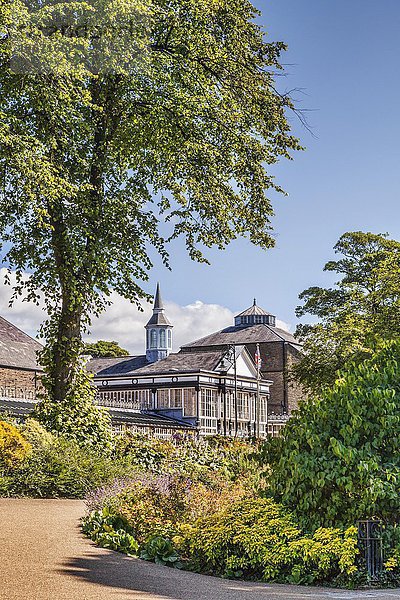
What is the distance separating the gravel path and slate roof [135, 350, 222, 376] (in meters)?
43.8

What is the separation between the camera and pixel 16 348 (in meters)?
45.2

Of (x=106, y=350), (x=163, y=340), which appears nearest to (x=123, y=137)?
(x=163, y=340)

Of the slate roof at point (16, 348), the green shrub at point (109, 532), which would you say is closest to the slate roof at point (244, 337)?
the slate roof at point (16, 348)

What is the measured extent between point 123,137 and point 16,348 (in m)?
26.2

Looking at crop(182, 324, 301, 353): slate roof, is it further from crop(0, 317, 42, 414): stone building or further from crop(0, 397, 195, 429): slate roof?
crop(0, 397, 195, 429): slate roof

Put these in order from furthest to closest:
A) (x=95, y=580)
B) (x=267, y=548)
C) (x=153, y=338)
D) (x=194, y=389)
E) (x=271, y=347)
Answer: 1. (x=271, y=347)
2. (x=153, y=338)
3. (x=194, y=389)
4. (x=267, y=548)
5. (x=95, y=580)

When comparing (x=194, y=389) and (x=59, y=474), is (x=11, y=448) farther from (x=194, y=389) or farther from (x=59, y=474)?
(x=194, y=389)

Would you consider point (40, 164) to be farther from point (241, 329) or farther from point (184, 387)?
point (241, 329)

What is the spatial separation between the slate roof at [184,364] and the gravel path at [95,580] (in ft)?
144

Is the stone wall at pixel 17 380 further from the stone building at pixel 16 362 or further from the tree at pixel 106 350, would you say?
the tree at pixel 106 350

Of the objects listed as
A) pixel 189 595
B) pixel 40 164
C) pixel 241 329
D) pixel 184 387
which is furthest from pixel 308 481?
pixel 241 329

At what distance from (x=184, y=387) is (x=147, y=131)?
33.3m

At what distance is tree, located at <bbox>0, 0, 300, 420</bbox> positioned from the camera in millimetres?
18438

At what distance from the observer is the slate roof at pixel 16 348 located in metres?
43.3
